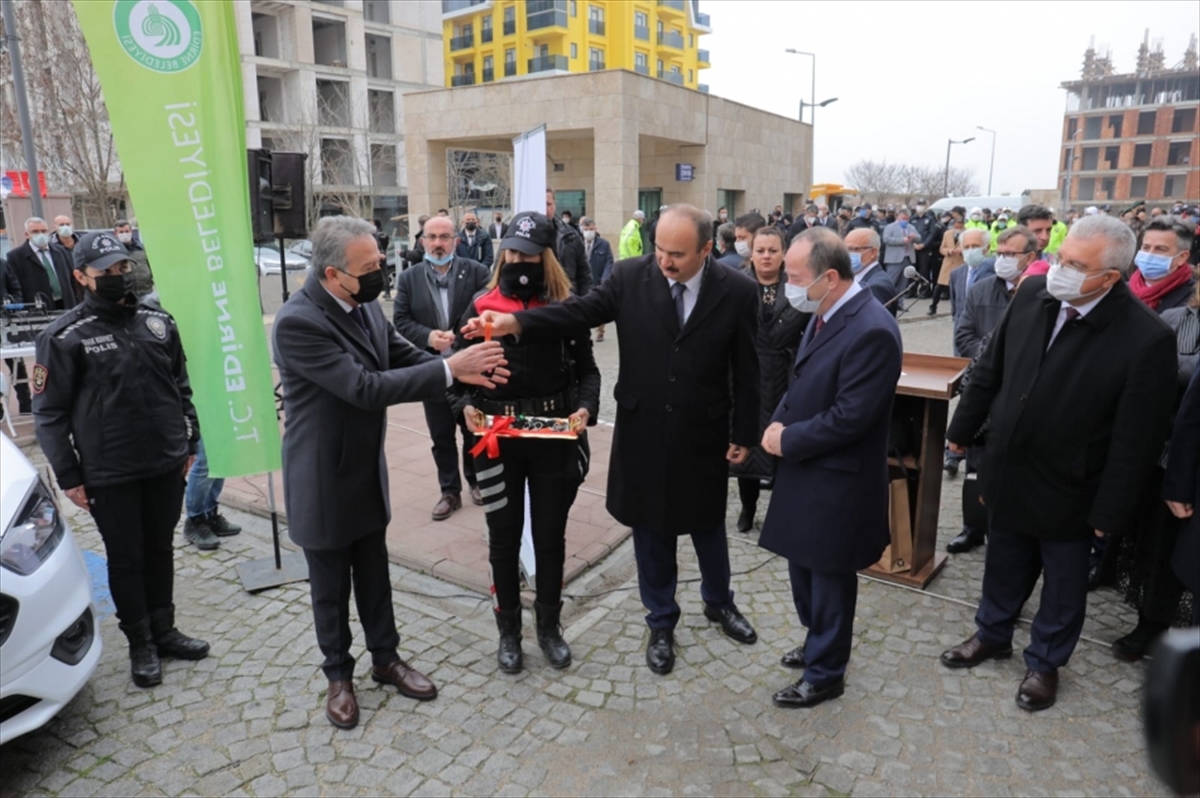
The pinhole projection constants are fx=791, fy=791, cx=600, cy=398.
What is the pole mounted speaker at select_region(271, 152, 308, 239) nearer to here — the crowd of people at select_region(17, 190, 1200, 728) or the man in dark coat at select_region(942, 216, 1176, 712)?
the crowd of people at select_region(17, 190, 1200, 728)

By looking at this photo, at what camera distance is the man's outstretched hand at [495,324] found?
11.5ft

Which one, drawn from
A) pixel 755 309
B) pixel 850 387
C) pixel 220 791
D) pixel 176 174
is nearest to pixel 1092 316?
pixel 850 387

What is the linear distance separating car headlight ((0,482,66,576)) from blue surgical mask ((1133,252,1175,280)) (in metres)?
5.64

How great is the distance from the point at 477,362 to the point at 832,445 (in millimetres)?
1536

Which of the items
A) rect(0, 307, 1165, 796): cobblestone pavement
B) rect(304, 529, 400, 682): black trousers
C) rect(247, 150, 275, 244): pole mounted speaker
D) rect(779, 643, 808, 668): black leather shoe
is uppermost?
rect(247, 150, 275, 244): pole mounted speaker

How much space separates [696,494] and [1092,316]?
1851mm

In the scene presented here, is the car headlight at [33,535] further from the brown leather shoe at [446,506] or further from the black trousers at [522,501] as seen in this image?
the brown leather shoe at [446,506]

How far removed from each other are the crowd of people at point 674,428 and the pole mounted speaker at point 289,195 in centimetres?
214

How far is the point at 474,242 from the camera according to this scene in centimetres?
1119

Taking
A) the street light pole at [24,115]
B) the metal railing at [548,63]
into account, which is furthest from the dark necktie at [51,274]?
the metal railing at [548,63]

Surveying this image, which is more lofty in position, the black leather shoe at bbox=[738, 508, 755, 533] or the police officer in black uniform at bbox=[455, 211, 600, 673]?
the police officer in black uniform at bbox=[455, 211, 600, 673]

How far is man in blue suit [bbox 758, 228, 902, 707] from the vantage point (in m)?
3.26

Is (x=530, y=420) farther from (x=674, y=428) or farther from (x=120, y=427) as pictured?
(x=120, y=427)

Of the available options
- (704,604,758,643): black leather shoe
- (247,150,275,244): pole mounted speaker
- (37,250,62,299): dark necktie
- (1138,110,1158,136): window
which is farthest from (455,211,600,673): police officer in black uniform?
(1138,110,1158,136): window
